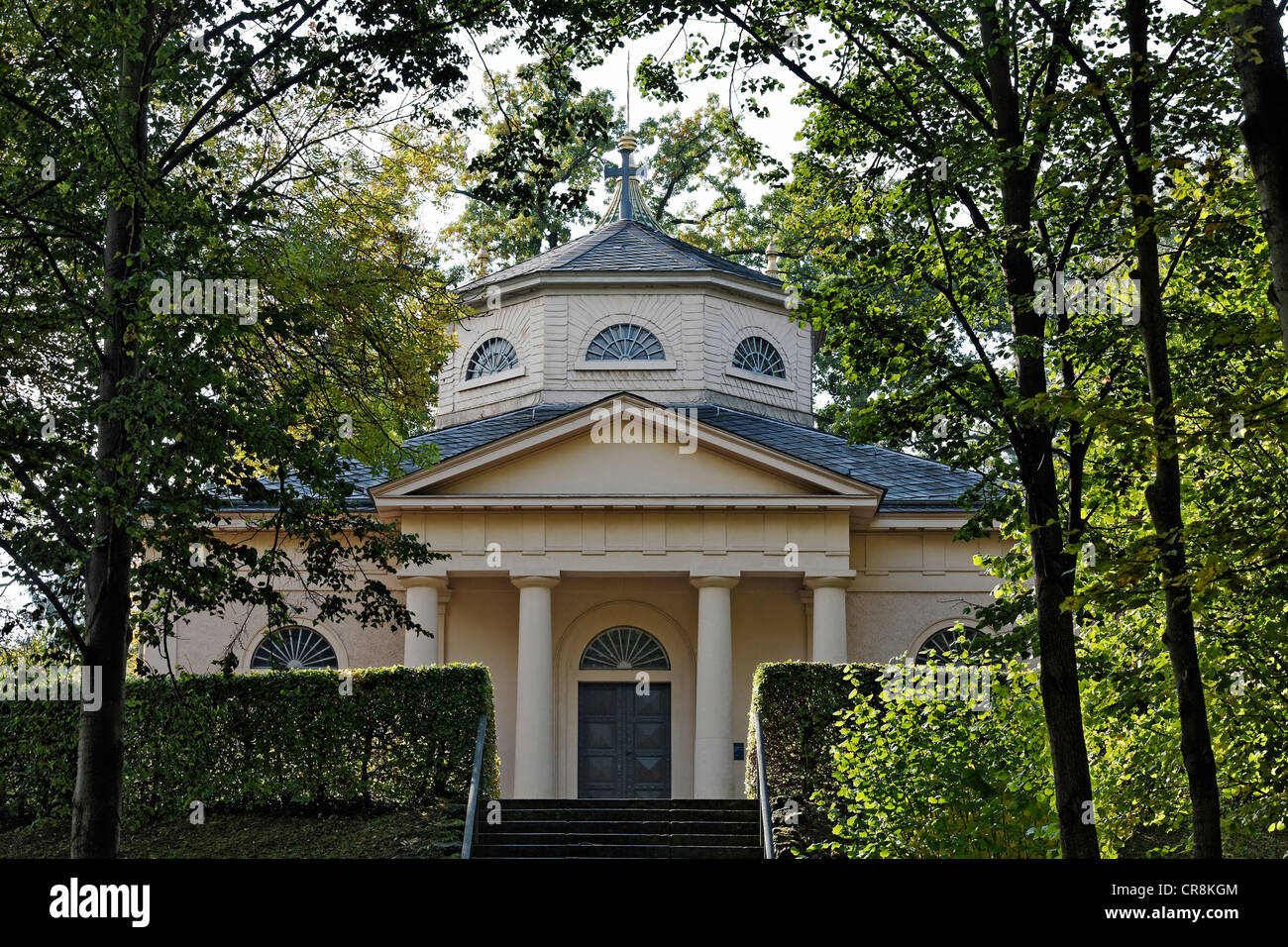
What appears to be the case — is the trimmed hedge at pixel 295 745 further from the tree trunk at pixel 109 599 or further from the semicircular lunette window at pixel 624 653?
the tree trunk at pixel 109 599

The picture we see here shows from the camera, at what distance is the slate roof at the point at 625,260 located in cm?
2630

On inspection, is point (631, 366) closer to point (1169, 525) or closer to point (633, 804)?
point (633, 804)

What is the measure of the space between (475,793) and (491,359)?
12.6m

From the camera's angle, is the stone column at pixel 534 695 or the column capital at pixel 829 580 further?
the column capital at pixel 829 580

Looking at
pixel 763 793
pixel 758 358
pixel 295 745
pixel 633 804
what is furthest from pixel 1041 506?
pixel 758 358

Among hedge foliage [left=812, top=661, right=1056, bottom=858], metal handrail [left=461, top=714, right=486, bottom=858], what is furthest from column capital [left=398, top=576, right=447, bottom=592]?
hedge foliage [left=812, top=661, right=1056, bottom=858]

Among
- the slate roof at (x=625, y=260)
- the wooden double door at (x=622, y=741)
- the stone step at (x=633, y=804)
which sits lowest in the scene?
the stone step at (x=633, y=804)

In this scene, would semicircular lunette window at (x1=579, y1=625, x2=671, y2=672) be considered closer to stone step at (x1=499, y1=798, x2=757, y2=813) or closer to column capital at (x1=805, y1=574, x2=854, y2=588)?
column capital at (x1=805, y1=574, x2=854, y2=588)

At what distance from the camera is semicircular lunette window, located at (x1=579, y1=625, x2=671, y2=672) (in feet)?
75.2

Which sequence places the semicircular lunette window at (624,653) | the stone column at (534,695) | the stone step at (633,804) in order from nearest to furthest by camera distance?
the stone step at (633,804) < the stone column at (534,695) < the semicircular lunette window at (624,653)

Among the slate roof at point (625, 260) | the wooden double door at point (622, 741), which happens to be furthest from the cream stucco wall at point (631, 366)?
the wooden double door at point (622, 741)

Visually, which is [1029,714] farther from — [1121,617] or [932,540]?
[932,540]

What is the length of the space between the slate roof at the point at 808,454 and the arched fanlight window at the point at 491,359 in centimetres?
116

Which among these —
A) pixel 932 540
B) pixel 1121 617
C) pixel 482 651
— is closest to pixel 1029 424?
pixel 1121 617
